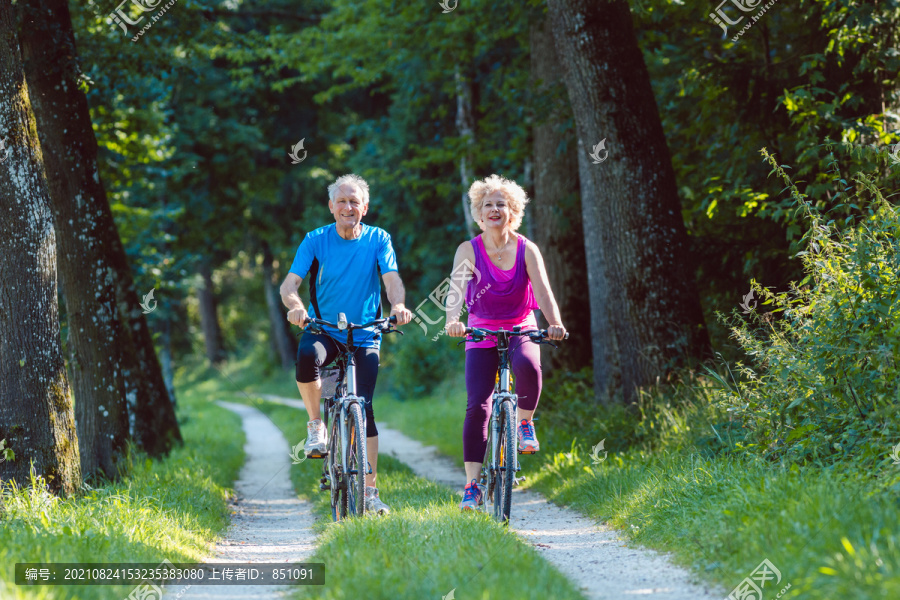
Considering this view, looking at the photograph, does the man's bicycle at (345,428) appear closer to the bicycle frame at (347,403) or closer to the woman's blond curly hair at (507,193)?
the bicycle frame at (347,403)

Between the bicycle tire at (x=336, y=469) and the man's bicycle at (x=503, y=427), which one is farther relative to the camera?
the bicycle tire at (x=336, y=469)

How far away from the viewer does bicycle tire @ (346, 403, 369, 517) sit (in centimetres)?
543

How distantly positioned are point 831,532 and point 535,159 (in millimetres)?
8218

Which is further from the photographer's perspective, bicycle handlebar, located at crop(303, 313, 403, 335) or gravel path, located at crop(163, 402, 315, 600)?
bicycle handlebar, located at crop(303, 313, 403, 335)

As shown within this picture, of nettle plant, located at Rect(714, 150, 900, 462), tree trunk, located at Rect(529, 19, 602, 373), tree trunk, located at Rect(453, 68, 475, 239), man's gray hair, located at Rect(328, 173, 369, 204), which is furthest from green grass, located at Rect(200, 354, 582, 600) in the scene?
tree trunk, located at Rect(453, 68, 475, 239)

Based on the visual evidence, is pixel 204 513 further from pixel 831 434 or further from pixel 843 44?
pixel 843 44

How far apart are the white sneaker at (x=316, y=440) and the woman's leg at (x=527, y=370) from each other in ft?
4.56

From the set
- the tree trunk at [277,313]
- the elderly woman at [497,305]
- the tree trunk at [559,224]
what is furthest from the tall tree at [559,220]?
the tree trunk at [277,313]

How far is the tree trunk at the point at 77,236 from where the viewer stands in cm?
823

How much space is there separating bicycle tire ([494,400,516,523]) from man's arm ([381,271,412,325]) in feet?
2.96

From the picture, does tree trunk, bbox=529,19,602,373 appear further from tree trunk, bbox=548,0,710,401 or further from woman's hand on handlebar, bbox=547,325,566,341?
woman's hand on handlebar, bbox=547,325,566,341

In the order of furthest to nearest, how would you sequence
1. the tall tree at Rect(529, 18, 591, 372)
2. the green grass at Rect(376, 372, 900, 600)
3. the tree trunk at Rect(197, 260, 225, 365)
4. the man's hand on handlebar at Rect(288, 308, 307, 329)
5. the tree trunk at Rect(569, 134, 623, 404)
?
1. the tree trunk at Rect(197, 260, 225, 365)
2. the tall tree at Rect(529, 18, 591, 372)
3. the tree trunk at Rect(569, 134, 623, 404)
4. the man's hand on handlebar at Rect(288, 308, 307, 329)
5. the green grass at Rect(376, 372, 900, 600)

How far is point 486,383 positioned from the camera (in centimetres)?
588

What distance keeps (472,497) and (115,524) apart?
2.35 meters
